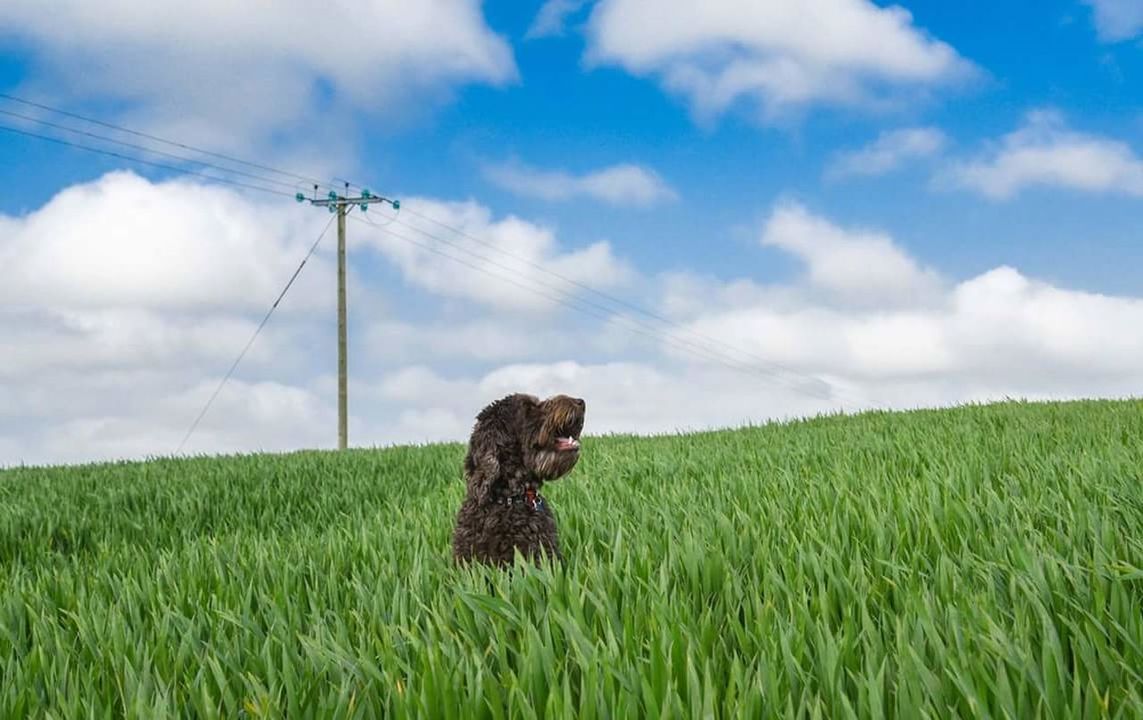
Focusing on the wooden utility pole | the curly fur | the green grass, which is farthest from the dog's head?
the wooden utility pole

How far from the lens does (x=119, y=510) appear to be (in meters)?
10.3

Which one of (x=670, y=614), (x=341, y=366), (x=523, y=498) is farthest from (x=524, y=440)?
(x=341, y=366)

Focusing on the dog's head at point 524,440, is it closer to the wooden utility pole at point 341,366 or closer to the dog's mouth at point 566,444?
the dog's mouth at point 566,444

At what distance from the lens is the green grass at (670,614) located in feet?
8.43

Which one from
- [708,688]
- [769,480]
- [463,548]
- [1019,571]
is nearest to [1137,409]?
[769,480]

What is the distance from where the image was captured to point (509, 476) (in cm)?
435

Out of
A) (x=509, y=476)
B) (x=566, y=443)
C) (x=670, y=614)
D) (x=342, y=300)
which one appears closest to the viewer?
(x=670, y=614)

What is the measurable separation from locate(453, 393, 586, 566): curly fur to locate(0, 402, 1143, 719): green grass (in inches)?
10.1

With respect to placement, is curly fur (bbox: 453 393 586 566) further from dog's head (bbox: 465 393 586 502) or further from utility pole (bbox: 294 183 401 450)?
utility pole (bbox: 294 183 401 450)

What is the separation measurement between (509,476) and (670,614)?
131 cm

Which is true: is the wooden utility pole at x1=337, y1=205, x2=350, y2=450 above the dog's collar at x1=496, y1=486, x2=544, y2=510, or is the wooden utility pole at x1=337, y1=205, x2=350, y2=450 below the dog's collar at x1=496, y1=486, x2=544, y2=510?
above

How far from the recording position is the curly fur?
→ 4.24 meters

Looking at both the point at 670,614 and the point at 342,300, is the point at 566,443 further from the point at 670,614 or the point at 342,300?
the point at 342,300

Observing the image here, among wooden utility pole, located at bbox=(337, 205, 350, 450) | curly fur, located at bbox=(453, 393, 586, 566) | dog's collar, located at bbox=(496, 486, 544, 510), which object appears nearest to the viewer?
curly fur, located at bbox=(453, 393, 586, 566)
